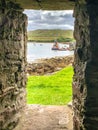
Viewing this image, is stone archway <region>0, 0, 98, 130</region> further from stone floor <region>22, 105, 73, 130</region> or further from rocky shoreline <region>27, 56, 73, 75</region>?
rocky shoreline <region>27, 56, 73, 75</region>

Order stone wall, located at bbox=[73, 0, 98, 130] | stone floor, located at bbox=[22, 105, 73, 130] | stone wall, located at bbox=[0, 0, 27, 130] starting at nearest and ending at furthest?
1. stone wall, located at bbox=[73, 0, 98, 130]
2. stone wall, located at bbox=[0, 0, 27, 130]
3. stone floor, located at bbox=[22, 105, 73, 130]

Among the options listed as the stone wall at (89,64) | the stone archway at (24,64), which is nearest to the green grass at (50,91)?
the stone archway at (24,64)

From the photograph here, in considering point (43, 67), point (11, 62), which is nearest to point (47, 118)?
point (11, 62)

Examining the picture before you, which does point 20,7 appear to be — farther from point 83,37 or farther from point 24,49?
point 83,37

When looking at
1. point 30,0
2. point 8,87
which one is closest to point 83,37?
point 30,0

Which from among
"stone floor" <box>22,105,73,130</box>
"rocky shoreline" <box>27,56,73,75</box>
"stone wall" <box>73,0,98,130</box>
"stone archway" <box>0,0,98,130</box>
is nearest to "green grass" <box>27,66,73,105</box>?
"stone floor" <box>22,105,73,130</box>

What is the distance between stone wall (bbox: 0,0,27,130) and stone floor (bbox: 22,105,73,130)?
0.44m

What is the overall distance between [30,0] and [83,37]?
1.40 meters

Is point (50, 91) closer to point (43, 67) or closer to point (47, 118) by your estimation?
point (47, 118)

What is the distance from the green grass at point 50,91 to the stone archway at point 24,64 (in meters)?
2.65

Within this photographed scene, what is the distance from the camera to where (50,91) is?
13.3 metres

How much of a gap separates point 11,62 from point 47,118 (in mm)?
2248

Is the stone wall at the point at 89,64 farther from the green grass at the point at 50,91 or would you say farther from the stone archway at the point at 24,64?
the green grass at the point at 50,91

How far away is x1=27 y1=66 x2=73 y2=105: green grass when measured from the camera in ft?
38.9
